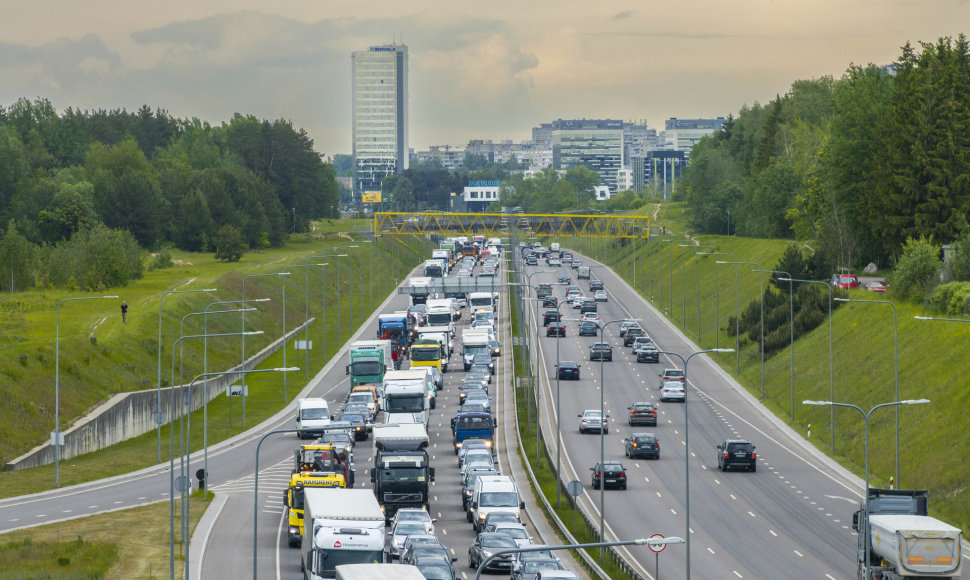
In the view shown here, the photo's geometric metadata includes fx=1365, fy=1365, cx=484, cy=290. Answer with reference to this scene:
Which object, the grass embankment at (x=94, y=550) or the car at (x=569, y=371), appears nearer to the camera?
the grass embankment at (x=94, y=550)

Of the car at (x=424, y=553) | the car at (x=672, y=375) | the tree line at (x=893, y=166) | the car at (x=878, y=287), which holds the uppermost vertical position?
the tree line at (x=893, y=166)

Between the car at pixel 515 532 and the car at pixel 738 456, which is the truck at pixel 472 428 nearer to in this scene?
the car at pixel 738 456

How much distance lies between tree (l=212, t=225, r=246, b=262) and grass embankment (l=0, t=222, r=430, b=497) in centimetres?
1412

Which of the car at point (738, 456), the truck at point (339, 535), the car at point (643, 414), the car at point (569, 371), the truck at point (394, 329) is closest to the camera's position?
the truck at point (339, 535)

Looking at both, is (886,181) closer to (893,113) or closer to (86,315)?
(893,113)

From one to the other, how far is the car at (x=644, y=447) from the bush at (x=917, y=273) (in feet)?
96.5

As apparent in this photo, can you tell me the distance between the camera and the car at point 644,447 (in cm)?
7000

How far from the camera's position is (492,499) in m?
52.1

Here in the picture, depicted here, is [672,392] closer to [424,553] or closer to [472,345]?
[472,345]

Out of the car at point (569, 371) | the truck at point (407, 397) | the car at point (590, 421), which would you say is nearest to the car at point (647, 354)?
the car at point (569, 371)

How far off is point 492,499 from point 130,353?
4640cm

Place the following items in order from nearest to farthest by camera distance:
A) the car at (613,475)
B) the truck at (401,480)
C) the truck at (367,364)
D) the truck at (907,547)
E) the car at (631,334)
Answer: the truck at (907,547), the truck at (401,480), the car at (613,475), the truck at (367,364), the car at (631,334)

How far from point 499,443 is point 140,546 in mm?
30576

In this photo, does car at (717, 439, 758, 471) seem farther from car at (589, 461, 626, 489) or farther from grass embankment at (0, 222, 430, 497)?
grass embankment at (0, 222, 430, 497)
